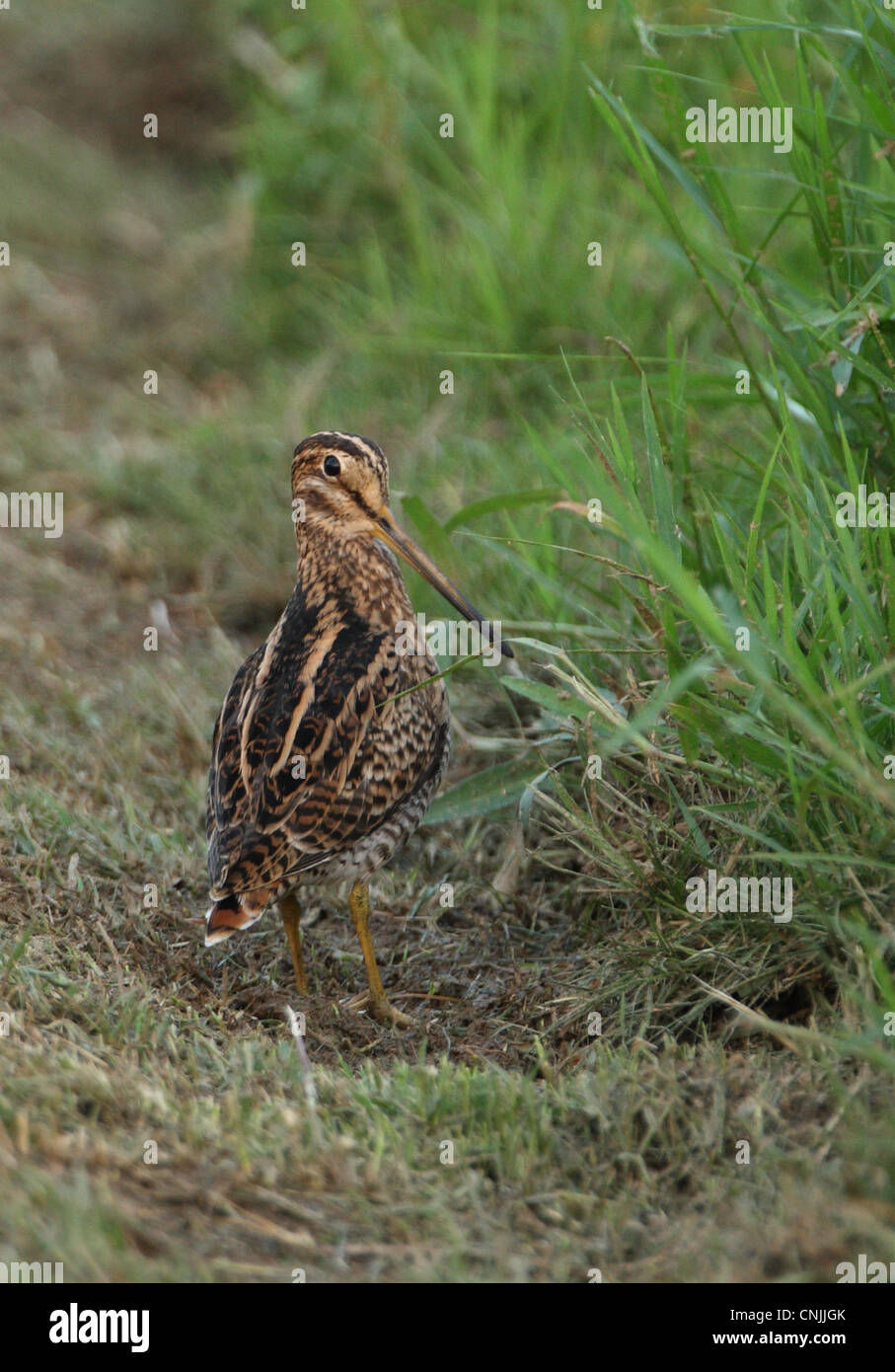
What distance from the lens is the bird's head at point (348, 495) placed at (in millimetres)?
4047

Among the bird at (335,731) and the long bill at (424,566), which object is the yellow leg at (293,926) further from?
the long bill at (424,566)

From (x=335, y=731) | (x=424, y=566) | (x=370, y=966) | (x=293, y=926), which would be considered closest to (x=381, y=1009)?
(x=370, y=966)

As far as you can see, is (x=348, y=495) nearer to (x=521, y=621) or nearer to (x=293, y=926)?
(x=521, y=621)

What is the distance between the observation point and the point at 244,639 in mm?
5258

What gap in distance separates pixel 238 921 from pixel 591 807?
80 cm

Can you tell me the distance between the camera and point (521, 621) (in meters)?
4.37

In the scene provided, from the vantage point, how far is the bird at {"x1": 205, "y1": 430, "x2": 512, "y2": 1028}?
11.6 feet

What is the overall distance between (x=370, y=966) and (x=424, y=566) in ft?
3.40

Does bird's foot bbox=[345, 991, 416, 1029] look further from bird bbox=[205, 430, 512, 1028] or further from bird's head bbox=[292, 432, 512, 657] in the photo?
bird's head bbox=[292, 432, 512, 657]

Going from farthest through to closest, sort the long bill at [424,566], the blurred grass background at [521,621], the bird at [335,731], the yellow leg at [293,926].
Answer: the long bill at [424,566]
the yellow leg at [293,926]
the bird at [335,731]
the blurred grass background at [521,621]

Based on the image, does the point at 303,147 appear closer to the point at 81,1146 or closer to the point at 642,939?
the point at 642,939

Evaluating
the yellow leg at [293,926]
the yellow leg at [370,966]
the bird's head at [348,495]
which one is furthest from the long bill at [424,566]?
the yellow leg at [293,926]

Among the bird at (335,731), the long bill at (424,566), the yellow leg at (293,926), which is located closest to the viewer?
the bird at (335,731)

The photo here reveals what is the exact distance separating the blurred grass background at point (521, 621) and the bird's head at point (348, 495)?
0.35ft
